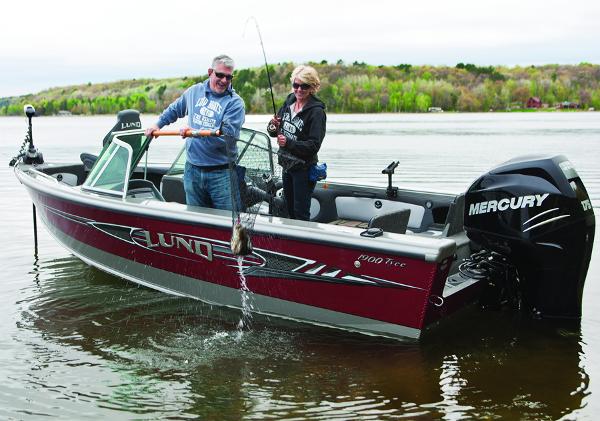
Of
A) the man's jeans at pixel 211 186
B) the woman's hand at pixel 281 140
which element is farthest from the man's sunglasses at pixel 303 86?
the man's jeans at pixel 211 186

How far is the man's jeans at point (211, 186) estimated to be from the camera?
208 inches

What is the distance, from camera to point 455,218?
5238 mm

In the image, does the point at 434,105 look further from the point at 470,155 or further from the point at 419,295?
the point at 419,295

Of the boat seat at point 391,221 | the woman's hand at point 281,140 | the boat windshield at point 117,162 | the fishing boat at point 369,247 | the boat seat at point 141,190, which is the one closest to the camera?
the fishing boat at point 369,247

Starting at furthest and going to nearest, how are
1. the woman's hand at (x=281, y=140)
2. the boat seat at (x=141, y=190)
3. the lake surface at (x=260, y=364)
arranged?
the boat seat at (x=141, y=190), the woman's hand at (x=281, y=140), the lake surface at (x=260, y=364)

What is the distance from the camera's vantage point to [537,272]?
179 inches

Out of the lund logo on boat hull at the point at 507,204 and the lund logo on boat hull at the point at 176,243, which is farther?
the lund logo on boat hull at the point at 176,243

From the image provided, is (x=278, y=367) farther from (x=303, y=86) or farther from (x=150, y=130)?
(x=150, y=130)

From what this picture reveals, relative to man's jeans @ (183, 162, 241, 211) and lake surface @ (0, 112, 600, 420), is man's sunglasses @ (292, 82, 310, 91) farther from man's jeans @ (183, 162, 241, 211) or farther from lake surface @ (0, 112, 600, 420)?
lake surface @ (0, 112, 600, 420)

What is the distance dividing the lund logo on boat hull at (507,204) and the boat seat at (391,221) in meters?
0.49

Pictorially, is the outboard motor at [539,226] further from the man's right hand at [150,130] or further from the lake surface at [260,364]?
the man's right hand at [150,130]

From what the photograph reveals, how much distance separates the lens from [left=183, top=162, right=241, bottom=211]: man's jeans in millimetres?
5289

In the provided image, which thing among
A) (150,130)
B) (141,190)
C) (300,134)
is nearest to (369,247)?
(300,134)

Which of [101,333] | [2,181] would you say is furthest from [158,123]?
[2,181]
